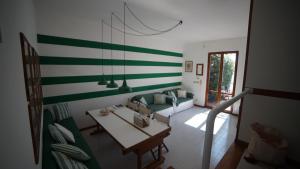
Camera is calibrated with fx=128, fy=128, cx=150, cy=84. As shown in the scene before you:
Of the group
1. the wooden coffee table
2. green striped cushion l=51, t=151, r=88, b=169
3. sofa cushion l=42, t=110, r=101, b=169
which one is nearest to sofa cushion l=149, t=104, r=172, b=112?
the wooden coffee table

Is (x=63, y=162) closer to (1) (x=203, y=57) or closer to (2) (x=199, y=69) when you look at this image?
(2) (x=199, y=69)

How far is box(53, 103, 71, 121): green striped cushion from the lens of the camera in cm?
272

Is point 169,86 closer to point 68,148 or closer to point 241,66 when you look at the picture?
point 241,66

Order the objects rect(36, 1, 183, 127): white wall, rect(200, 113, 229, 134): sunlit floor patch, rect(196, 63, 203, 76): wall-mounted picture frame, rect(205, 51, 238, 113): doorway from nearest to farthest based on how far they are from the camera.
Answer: rect(36, 1, 183, 127): white wall
rect(200, 113, 229, 134): sunlit floor patch
rect(205, 51, 238, 113): doorway
rect(196, 63, 203, 76): wall-mounted picture frame

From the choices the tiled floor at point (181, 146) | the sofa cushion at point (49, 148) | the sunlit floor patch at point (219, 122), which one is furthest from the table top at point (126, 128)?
the sunlit floor patch at point (219, 122)

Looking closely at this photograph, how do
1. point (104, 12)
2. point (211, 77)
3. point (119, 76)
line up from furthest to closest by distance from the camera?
point (211, 77)
point (119, 76)
point (104, 12)

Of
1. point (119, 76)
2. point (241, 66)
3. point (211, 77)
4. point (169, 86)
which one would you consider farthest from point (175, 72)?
point (119, 76)

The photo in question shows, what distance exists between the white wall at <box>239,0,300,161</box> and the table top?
1.35 m

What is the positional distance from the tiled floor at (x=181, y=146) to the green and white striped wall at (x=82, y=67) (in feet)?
3.70

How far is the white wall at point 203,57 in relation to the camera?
445cm

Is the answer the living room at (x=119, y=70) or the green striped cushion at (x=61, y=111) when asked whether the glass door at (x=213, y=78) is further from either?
the green striped cushion at (x=61, y=111)

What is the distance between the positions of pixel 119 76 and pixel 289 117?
3545mm

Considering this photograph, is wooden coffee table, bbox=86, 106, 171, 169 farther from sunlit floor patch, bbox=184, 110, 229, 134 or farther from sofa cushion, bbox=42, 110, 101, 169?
sunlit floor patch, bbox=184, 110, 229, 134

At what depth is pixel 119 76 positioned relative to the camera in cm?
389
